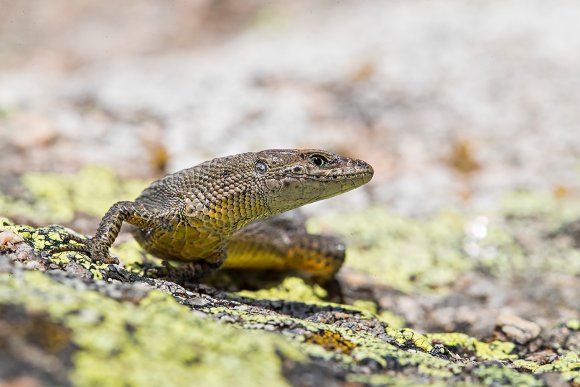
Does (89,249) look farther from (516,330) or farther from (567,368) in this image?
(516,330)

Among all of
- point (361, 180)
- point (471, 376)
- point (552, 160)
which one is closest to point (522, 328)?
point (361, 180)

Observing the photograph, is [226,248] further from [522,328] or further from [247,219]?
[522,328]

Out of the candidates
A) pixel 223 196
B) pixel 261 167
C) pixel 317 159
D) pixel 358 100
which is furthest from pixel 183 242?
pixel 358 100

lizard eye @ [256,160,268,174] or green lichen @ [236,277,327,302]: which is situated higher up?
lizard eye @ [256,160,268,174]

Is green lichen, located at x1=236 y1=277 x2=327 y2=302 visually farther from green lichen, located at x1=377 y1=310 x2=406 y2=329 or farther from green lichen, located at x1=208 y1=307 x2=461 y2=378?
green lichen, located at x1=208 y1=307 x2=461 y2=378

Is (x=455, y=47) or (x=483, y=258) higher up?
(x=455, y=47)

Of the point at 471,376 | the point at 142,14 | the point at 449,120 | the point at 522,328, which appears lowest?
the point at 522,328

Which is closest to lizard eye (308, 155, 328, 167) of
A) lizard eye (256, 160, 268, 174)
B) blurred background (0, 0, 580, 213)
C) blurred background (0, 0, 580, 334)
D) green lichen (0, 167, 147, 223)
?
lizard eye (256, 160, 268, 174)
